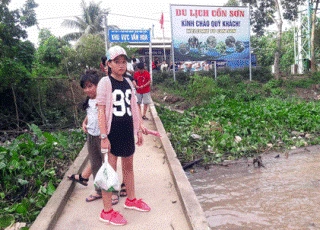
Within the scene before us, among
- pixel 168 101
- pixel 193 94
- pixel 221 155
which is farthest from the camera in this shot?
pixel 168 101

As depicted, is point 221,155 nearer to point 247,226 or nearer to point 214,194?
point 214,194

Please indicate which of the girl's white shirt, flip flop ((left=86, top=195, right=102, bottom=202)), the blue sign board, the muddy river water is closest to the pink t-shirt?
the muddy river water

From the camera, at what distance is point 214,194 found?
5.61 metres

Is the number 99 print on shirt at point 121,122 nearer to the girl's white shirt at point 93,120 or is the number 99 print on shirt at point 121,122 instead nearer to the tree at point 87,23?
the girl's white shirt at point 93,120

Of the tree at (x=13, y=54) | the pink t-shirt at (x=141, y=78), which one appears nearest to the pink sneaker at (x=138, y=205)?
the pink t-shirt at (x=141, y=78)

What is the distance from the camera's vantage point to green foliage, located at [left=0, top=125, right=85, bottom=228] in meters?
3.96

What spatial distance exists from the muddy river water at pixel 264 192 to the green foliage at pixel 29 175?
230 cm

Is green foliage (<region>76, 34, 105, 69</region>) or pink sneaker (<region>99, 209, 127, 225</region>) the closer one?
pink sneaker (<region>99, 209, 127, 225</region>)

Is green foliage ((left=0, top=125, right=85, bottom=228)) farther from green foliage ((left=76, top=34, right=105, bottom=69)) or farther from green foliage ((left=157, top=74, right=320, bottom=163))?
green foliage ((left=76, top=34, right=105, bottom=69))

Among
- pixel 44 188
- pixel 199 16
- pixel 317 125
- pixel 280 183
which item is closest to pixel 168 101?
pixel 199 16

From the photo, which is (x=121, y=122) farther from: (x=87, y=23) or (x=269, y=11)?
(x=87, y=23)

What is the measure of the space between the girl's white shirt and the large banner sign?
540 inches

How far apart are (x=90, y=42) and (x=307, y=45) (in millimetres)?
15137

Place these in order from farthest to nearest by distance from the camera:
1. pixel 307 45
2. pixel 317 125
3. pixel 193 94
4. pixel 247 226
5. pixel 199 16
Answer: pixel 307 45 < pixel 199 16 < pixel 193 94 < pixel 317 125 < pixel 247 226
